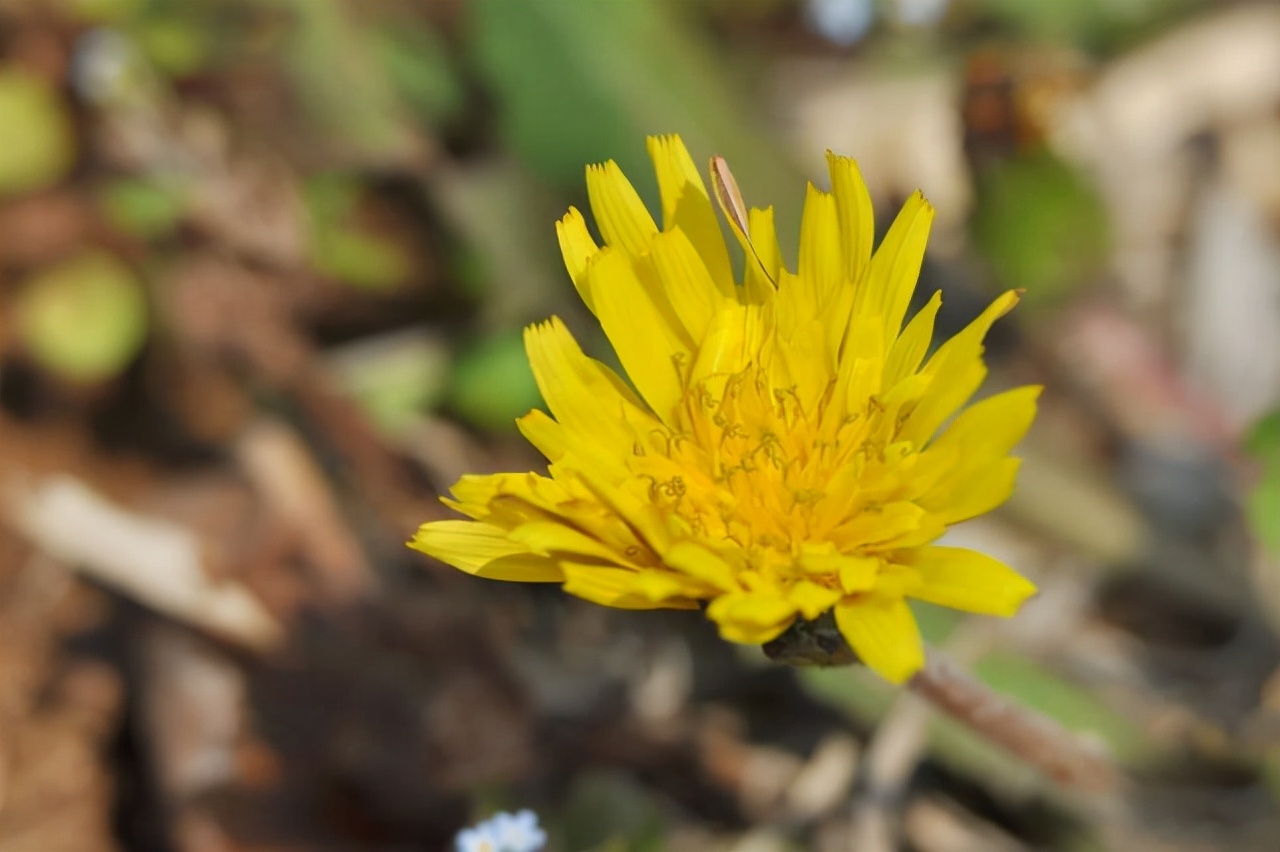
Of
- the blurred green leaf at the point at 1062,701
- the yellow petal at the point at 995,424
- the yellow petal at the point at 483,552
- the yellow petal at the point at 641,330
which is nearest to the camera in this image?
the yellow petal at the point at 995,424

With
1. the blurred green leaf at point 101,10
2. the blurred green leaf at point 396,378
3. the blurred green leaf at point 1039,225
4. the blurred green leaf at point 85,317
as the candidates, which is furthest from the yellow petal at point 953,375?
the blurred green leaf at point 101,10

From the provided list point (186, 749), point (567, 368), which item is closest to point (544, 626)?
point (186, 749)

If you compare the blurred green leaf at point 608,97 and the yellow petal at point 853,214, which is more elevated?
the blurred green leaf at point 608,97

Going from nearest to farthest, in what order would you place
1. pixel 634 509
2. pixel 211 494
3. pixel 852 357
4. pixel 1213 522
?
pixel 634 509, pixel 852 357, pixel 1213 522, pixel 211 494

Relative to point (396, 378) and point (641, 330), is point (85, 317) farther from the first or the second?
point (641, 330)

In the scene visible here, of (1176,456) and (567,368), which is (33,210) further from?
(1176,456)

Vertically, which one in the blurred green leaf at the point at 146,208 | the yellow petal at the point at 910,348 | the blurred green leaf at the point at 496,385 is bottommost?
the yellow petal at the point at 910,348

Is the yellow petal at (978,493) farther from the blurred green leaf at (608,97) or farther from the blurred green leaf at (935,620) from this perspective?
the blurred green leaf at (608,97)
